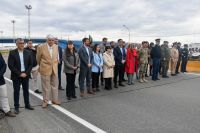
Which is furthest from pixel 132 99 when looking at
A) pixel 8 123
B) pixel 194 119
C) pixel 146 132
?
pixel 8 123

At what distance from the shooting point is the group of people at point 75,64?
22.8 ft

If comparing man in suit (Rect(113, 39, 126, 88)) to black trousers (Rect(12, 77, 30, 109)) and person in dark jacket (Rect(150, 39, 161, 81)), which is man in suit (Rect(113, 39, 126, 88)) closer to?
person in dark jacket (Rect(150, 39, 161, 81))

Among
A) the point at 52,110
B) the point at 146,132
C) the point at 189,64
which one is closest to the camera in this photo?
the point at 146,132

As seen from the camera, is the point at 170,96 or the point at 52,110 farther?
the point at 170,96

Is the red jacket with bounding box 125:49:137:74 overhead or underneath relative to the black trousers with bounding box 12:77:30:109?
overhead

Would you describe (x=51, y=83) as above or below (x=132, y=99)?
above

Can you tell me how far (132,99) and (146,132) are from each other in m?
3.29

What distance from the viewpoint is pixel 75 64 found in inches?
338

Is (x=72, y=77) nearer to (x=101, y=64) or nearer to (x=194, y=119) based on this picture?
(x=101, y=64)

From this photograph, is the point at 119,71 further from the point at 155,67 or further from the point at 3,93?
the point at 3,93

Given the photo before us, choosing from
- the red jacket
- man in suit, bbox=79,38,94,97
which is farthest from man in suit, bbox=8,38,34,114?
the red jacket

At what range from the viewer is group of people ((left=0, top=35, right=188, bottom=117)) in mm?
6938

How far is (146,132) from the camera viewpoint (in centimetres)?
535

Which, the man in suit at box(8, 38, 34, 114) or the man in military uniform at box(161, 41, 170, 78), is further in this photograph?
the man in military uniform at box(161, 41, 170, 78)
